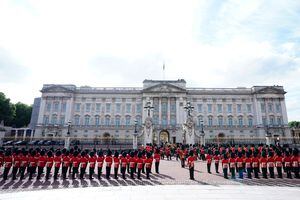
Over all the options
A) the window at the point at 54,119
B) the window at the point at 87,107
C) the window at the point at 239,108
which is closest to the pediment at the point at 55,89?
the window at the point at 87,107

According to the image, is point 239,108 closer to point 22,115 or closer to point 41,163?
point 41,163

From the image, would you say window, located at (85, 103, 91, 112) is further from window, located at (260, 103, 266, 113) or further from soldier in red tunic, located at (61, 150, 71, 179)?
window, located at (260, 103, 266, 113)

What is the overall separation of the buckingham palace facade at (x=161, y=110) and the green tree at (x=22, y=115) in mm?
14478

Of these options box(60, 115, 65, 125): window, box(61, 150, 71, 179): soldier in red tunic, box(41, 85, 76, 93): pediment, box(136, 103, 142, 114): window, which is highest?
box(41, 85, 76, 93): pediment

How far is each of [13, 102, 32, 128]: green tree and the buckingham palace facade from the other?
14.5m

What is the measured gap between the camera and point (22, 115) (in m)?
65.4

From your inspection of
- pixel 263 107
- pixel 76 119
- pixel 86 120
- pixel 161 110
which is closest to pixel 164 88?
pixel 161 110

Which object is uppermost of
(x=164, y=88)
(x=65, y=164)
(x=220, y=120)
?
(x=164, y=88)

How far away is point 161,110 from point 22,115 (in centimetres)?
4531

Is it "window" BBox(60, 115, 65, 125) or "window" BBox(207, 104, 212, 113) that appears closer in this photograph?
"window" BBox(60, 115, 65, 125)

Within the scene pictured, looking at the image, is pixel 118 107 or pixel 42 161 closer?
pixel 42 161

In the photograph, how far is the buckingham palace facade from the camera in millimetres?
54125

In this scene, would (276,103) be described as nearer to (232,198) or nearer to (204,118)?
(204,118)

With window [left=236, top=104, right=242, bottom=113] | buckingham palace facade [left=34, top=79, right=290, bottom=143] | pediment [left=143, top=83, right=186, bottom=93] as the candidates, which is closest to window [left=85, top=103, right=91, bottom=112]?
buckingham palace facade [left=34, top=79, right=290, bottom=143]
